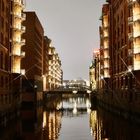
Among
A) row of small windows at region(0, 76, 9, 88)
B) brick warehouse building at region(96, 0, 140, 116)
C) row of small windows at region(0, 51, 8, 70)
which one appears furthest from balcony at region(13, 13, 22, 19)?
brick warehouse building at region(96, 0, 140, 116)

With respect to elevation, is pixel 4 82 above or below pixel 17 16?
below

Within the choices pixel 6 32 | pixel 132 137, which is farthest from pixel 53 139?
pixel 6 32

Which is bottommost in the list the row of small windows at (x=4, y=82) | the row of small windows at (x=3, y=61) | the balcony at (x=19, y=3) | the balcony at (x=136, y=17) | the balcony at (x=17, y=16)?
the row of small windows at (x=4, y=82)

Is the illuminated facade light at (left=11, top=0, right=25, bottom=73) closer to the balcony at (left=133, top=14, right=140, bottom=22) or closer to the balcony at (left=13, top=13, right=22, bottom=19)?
the balcony at (left=13, top=13, right=22, bottom=19)

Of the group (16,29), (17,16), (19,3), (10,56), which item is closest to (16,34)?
(16,29)

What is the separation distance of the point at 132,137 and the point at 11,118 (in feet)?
115

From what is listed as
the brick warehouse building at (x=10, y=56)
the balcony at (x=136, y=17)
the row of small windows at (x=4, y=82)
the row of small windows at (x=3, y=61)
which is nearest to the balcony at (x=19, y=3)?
the brick warehouse building at (x=10, y=56)

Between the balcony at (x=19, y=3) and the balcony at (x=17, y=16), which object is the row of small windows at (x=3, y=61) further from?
the balcony at (x=19, y=3)

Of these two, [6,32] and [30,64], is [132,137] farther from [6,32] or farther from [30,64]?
[30,64]

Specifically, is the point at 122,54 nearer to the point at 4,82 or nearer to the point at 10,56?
the point at 10,56

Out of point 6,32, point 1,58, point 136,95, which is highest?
point 6,32

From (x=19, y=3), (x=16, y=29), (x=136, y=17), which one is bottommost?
(x=136, y=17)

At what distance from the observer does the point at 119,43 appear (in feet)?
337

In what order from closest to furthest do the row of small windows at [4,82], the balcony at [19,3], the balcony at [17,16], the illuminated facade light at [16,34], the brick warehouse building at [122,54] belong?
the row of small windows at [4,82]
the brick warehouse building at [122,54]
the balcony at [17,16]
the illuminated facade light at [16,34]
the balcony at [19,3]
